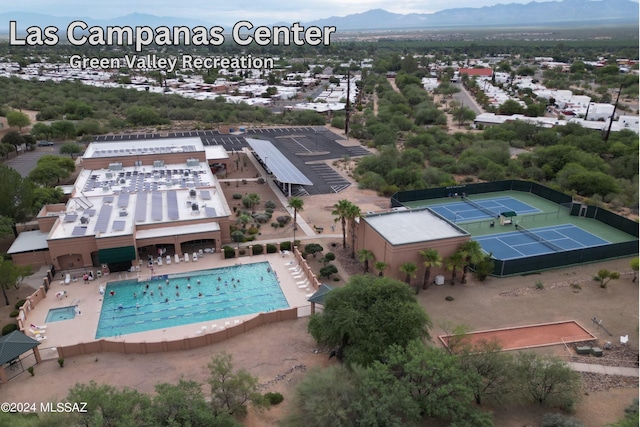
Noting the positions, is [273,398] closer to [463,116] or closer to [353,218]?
[353,218]

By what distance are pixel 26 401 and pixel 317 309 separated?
1769cm

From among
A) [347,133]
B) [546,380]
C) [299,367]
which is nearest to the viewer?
[546,380]

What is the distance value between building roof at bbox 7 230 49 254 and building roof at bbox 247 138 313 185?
24718mm

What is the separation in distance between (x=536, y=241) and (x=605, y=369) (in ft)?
59.8

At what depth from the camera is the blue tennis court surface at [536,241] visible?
4031 cm

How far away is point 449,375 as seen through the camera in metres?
20.7

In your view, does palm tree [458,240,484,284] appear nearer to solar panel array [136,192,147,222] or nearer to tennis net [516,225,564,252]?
tennis net [516,225,564,252]

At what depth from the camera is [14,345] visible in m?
25.1

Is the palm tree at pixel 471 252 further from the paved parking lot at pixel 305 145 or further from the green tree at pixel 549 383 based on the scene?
the paved parking lot at pixel 305 145

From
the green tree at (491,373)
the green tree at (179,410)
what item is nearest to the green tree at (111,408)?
the green tree at (179,410)

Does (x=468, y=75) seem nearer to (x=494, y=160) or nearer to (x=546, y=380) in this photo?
(x=494, y=160)

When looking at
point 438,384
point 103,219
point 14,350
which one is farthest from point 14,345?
point 438,384

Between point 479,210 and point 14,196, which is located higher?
point 14,196

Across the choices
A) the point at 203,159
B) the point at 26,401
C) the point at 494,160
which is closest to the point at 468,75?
the point at 494,160
